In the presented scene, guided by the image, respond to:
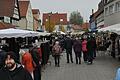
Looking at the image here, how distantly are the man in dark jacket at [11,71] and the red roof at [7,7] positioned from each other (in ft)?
123

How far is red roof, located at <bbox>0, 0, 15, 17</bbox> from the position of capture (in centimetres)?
4486

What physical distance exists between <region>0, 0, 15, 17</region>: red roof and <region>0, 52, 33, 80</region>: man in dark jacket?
37.4 meters

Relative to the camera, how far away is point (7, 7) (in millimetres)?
46156

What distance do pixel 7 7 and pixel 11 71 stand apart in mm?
40139

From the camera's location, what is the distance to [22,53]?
40.4 feet

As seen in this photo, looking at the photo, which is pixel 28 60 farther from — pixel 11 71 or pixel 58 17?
pixel 58 17

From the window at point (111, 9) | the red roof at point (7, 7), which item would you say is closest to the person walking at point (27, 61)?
the red roof at point (7, 7)

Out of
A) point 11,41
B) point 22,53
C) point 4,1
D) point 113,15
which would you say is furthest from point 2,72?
point 113,15

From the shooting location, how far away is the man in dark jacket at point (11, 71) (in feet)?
21.5

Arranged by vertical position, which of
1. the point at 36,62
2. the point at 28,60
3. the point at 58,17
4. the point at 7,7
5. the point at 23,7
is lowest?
the point at 36,62

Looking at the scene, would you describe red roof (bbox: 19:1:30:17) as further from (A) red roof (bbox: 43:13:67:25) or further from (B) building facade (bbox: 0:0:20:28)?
(A) red roof (bbox: 43:13:67:25)

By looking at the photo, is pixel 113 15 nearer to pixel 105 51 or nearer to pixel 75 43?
pixel 105 51

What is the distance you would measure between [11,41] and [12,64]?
13654 millimetres

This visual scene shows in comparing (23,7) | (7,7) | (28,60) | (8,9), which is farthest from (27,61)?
(23,7)
